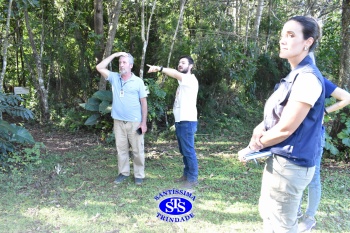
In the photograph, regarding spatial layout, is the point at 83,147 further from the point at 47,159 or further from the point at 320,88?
the point at 320,88

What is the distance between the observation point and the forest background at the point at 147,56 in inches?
249

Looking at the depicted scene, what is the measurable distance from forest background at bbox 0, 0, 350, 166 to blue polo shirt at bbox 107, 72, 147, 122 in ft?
6.50

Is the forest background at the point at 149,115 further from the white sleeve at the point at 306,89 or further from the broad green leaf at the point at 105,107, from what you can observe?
the white sleeve at the point at 306,89

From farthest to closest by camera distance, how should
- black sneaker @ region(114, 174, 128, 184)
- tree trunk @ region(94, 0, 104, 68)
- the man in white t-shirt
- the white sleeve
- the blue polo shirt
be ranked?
tree trunk @ region(94, 0, 104, 68) → black sneaker @ region(114, 174, 128, 184) → the blue polo shirt → the man in white t-shirt → the white sleeve

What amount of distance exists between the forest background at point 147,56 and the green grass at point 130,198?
1.47 meters

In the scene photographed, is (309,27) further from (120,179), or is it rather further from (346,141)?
(346,141)

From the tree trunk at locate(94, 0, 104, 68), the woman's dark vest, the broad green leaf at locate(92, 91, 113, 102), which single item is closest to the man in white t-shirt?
the woman's dark vest

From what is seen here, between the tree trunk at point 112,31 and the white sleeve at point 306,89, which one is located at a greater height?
the tree trunk at point 112,31

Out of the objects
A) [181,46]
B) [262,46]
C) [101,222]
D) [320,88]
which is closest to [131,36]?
[181,46]

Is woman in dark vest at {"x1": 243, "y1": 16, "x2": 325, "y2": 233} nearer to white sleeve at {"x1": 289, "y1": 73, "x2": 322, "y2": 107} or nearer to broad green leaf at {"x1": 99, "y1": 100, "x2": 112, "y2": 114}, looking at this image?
white sleeve at {"x1": 289, "y1": 73, "x2": 322, "y2": 107}

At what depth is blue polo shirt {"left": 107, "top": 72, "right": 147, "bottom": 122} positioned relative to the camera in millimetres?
3697

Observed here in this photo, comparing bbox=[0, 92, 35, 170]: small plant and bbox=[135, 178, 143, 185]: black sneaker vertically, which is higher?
bbox=[0, 92, 35, 170]: small plant

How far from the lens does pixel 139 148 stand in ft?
12.6

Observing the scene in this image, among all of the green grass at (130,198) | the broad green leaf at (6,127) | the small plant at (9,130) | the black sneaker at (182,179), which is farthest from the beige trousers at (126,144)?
the broad green leaf at (6,127)
